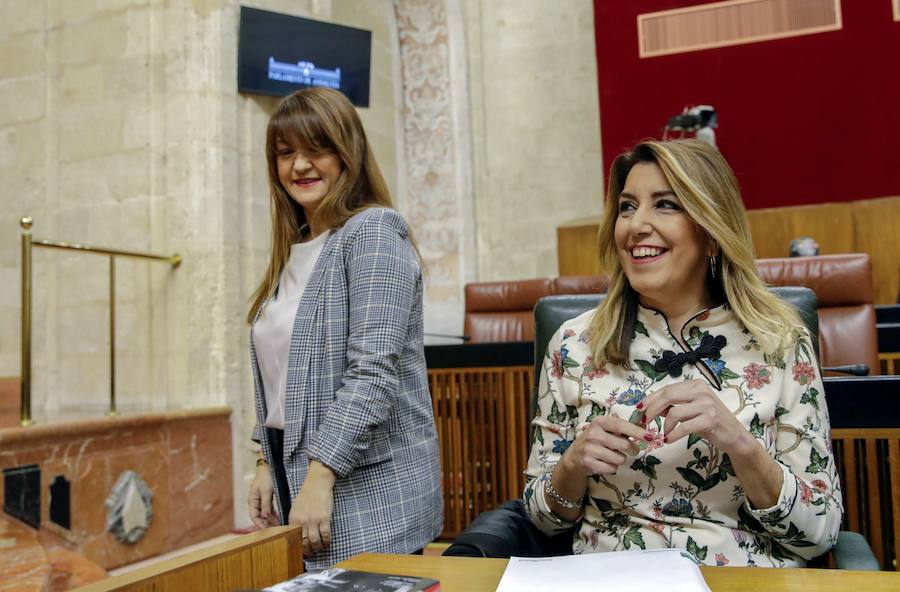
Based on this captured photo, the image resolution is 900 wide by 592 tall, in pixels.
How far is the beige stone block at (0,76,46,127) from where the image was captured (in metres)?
4.16

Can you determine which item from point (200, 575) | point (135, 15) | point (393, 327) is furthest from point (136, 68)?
point (200, 575)

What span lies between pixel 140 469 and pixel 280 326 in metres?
2.32

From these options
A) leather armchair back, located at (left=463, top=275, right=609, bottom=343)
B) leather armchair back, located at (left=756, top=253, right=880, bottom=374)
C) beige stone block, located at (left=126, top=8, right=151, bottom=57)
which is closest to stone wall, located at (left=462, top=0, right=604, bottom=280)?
leather armchair back, located at (left=463, top=275, right=609, bottom=343)

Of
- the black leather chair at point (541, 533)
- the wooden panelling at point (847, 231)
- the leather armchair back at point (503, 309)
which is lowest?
the black leather chair at point (541, 533)

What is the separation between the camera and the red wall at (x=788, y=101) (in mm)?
5281

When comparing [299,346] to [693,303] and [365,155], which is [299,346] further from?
[693,303]

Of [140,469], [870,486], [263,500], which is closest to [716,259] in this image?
[870,486]

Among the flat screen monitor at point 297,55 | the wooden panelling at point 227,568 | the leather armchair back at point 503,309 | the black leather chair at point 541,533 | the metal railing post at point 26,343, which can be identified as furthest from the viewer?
the flat screen monitor at point 297,55

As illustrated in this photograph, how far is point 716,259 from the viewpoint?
4.34 ft

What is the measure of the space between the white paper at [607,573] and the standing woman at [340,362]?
0.42m

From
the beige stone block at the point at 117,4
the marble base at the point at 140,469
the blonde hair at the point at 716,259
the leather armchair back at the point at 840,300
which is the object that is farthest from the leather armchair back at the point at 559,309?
the beige stone block at the point at 117,4

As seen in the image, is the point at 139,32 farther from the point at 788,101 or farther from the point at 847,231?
the point at 847,231

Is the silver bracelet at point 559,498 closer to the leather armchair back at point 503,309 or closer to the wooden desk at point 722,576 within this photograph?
the wooden desk at point 722,576

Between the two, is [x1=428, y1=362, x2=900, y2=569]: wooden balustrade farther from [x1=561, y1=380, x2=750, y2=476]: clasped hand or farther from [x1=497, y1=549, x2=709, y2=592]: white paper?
[x1=497, y1=549, x2=709, y2=592]: white paper
